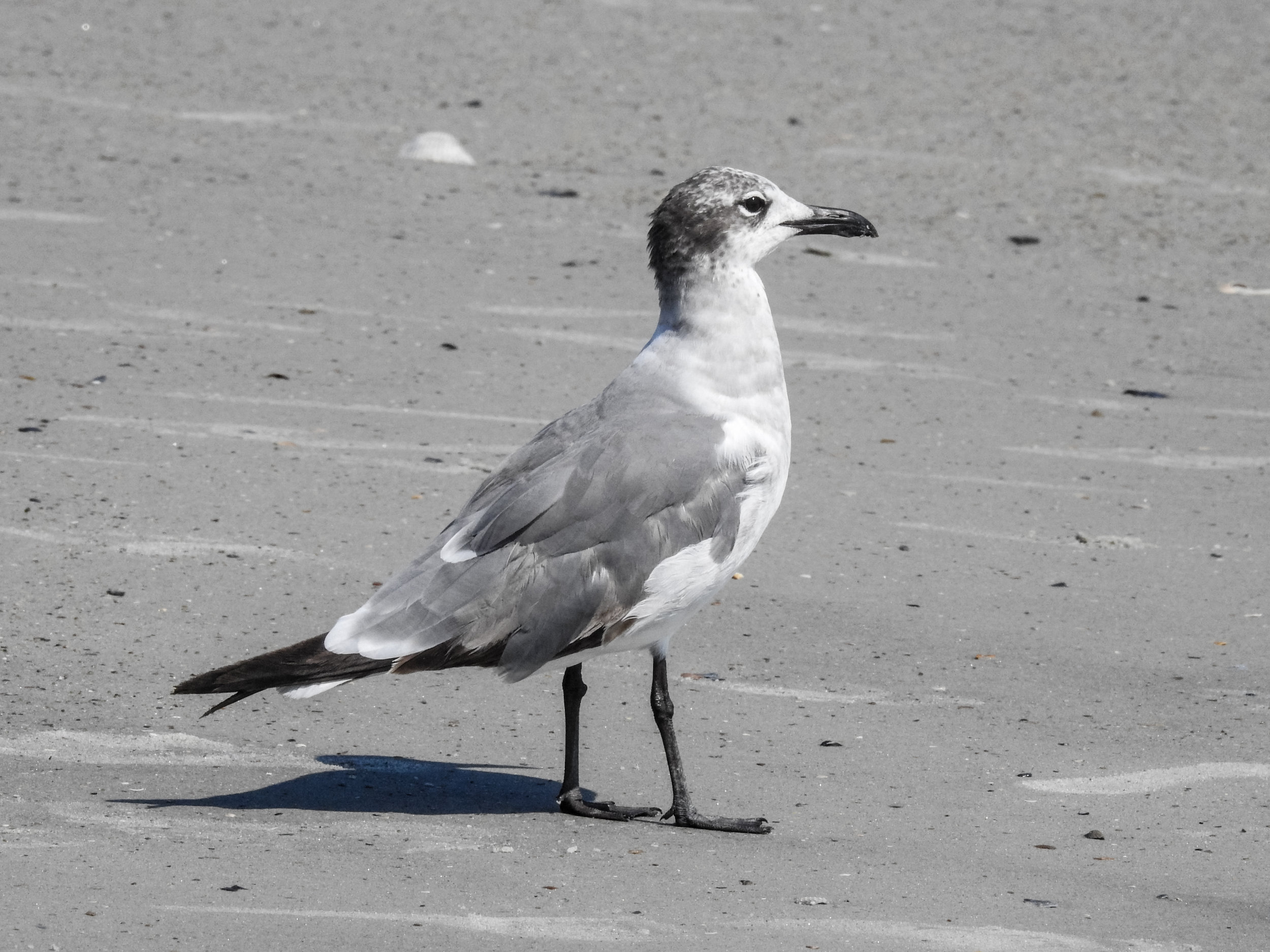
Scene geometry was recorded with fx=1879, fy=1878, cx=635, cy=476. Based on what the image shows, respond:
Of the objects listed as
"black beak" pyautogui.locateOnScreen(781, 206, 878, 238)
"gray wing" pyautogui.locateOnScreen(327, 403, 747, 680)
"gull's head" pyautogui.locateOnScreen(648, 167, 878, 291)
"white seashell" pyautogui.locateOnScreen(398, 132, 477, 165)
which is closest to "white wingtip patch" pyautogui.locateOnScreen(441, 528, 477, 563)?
"gray wing" pyautogui.locateOnScreen(327, 403, 747, 680)

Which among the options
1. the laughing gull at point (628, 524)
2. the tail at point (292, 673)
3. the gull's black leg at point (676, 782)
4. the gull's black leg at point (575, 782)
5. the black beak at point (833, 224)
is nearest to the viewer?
the tail at point (292, 673)

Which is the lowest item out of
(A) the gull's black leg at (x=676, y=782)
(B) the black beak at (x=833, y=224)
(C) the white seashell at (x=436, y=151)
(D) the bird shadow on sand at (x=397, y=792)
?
(D) the bird shadow on sand at (x=397, y=792)

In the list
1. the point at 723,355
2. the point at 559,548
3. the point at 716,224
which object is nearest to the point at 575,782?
the point at 559,548

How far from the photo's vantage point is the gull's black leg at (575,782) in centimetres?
479

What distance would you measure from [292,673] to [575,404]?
13.7 feet

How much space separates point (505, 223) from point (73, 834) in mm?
7427

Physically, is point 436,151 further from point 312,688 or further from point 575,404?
point 312,688

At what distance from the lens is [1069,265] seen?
11.5 meters

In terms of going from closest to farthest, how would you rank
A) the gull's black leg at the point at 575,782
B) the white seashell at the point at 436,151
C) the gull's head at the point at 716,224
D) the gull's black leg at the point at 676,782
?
the gull's black leg at the point at 676,782
the gull's black leg at the point at 575,782
the gull's head at the point at 716,224
the white seashell at the point at 436,151

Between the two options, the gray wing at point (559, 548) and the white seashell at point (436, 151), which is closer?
the gray wing at point (559, 548)

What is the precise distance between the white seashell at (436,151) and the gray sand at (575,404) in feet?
0.58

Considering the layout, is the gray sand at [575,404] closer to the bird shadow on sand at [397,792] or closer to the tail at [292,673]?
the bird shadow on sand at [397,792]

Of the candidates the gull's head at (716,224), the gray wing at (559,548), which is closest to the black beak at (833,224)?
the gull's head at (716,224)

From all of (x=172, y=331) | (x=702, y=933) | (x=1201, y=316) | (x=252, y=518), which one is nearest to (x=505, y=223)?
(x=172, y=331)
